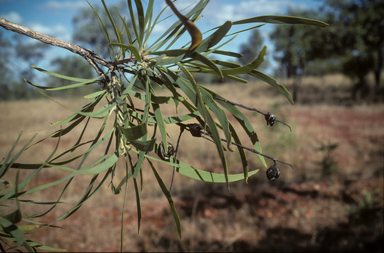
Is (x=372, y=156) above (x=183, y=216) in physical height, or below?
above

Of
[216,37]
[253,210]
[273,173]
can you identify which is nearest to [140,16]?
[216,37]

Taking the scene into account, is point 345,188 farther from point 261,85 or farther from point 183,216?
point 261,85

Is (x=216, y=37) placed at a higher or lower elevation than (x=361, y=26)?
lower

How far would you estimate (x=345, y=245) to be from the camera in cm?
183

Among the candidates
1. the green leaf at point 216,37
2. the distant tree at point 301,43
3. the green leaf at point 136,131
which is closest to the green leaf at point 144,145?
the green leaf at point 136,131

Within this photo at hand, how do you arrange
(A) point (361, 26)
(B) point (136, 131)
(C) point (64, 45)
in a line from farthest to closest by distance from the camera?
1. (A) point (361, 26)
2. (C) point (64, 45)
3. (B) point (136, 131)

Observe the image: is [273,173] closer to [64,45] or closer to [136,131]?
[136,131]

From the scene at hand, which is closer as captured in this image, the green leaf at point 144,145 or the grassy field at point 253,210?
the green leaf at point 144,145

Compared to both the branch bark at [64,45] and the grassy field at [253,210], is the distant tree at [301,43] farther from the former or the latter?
the branch bark at [64,45]

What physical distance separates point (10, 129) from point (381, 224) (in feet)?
30.4

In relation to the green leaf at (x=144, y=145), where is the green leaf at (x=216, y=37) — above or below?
above

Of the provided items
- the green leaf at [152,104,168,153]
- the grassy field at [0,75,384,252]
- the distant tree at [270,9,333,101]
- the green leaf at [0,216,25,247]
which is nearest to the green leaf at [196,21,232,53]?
the green leaf at [152,104,168,153]

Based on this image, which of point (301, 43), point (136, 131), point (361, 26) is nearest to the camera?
point (136, 131)

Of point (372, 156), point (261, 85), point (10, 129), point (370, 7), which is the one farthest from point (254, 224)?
point (261, 85)
